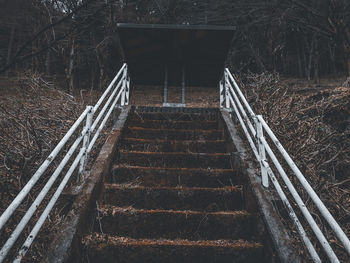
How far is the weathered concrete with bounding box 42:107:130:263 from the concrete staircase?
13 centimetres

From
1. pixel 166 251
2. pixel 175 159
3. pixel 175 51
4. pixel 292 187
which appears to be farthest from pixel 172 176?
pixel 175 51

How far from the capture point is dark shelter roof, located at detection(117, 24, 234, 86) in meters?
5.98

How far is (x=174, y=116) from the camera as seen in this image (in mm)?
4918

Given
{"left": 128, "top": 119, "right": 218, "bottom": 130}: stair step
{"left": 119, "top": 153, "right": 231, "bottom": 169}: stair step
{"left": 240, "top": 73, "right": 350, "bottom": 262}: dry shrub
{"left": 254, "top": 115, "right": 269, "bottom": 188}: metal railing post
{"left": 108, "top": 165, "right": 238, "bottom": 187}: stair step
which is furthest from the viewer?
{"left": 128, "top": 119, "right": 218, "bottom": 130}: stair step

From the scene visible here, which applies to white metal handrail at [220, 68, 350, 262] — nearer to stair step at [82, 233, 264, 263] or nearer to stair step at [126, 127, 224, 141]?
stair step at [82, 233, 264, 263]

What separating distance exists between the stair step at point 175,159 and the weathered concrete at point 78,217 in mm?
366

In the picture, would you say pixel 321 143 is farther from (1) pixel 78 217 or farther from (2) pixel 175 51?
(2) pixel 175 51

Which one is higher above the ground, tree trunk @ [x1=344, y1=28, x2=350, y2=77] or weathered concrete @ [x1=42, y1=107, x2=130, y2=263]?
tree trunk @ [x1=344, y1=28, x2=350, y2=77]

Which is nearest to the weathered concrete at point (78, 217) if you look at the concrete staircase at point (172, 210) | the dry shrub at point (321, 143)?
the concrete staircase at point (172, 210)

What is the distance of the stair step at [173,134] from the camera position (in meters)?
4.27

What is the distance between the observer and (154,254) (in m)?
2.15

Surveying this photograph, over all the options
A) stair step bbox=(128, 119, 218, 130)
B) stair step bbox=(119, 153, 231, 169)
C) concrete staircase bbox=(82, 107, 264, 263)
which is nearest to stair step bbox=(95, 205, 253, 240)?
concrete staircase bbox=(82, 107, 264, 263)

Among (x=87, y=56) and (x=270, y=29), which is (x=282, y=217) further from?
(x=87, y=56)

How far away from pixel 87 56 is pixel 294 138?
13.2 m
